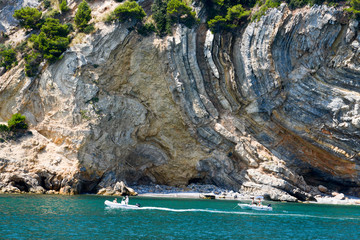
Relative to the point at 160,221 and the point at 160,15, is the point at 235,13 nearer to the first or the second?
the point at 160,15

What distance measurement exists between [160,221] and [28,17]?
33109mm

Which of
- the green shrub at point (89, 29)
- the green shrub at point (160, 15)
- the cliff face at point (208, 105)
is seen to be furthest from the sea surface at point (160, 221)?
the green shrub at point (160, 15)

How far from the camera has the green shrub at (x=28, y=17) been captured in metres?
47.3

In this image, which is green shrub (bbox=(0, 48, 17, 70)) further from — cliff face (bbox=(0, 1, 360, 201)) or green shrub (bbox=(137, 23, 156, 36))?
green shrub (bbox=(137, 23, 156, 36))

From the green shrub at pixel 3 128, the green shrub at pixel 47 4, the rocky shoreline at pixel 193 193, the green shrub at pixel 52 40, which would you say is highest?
the green shrub at pixel 47 4

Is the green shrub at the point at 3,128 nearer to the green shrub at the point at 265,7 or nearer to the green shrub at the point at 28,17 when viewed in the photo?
the green shrub at the point at 28,17

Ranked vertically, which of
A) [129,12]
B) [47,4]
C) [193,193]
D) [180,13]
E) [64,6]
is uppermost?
[47,4]

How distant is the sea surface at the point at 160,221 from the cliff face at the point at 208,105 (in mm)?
8927

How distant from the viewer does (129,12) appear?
45375 mm

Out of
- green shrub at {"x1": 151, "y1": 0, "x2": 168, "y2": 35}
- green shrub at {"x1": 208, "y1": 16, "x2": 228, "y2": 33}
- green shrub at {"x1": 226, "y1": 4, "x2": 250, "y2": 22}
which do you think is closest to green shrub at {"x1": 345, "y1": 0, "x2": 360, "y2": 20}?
green shrub at {"x1": 226, "y1": 4, "x2": 250, "y2": 22}

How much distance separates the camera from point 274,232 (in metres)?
24.4

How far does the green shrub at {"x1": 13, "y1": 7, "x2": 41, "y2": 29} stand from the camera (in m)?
47.3

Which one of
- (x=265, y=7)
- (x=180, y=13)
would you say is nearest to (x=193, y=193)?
(x=180, y=13)

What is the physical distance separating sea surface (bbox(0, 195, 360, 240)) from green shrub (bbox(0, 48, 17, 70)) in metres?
18.2
